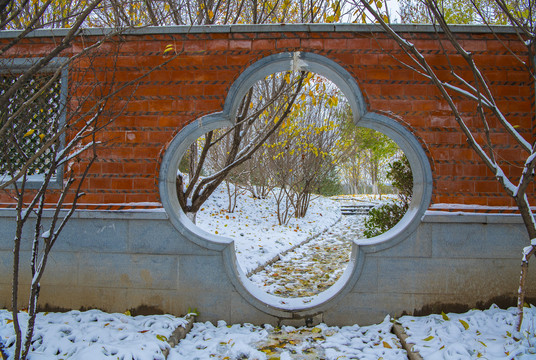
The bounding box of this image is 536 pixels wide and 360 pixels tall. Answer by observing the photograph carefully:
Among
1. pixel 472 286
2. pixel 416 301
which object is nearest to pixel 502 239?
pixel 472 286

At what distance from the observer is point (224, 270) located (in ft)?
11.8

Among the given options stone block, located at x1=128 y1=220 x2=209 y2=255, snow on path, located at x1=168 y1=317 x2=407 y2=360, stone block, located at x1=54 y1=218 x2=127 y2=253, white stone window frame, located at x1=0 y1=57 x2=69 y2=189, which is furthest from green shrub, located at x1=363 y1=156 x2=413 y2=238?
white stone window frame, located at x1=0 y1=57 x2=69 y2=189

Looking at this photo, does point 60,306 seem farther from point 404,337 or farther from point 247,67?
point 404,337

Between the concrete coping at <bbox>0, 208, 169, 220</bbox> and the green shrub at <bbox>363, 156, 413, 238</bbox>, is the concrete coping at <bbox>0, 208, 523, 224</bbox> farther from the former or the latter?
the green shrub at <bbox>363, 156, 413, 238</bbox>

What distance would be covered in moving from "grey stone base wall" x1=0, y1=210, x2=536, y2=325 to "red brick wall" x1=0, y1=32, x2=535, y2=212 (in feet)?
0.89

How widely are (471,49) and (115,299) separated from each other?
14.0ft

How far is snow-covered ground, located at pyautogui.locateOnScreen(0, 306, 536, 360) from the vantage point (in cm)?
279

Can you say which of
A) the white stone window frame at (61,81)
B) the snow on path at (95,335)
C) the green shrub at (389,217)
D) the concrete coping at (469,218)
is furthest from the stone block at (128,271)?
the green shrub at (389,217)

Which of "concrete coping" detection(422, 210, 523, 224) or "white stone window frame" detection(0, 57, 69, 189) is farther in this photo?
"white stone window frame" detection(0, 57, 69, 189)

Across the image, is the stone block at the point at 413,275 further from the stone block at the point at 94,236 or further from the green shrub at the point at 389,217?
the stone block at the point at 94,236

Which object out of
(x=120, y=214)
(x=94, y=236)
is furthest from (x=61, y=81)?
(x=94, y=236)

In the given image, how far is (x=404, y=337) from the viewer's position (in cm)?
318

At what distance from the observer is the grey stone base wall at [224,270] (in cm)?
352

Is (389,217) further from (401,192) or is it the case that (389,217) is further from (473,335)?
(473,335)
